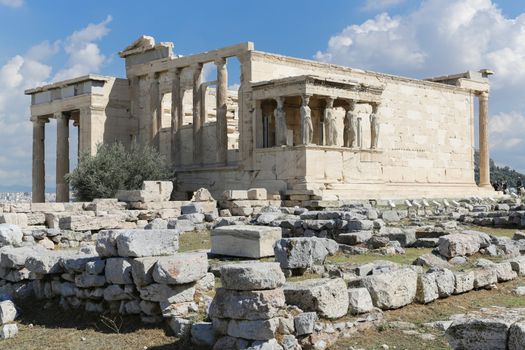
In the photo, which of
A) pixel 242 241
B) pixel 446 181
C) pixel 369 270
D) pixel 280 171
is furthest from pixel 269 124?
pixel 369 270

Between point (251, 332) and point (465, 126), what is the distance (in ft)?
93.5

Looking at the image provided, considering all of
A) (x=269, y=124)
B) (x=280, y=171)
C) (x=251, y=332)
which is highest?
(x=269, y=124)

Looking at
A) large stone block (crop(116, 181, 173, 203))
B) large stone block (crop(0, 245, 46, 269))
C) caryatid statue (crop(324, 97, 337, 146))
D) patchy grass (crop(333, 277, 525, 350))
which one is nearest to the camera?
patchy grass (crop(333, 277, 525, 350))

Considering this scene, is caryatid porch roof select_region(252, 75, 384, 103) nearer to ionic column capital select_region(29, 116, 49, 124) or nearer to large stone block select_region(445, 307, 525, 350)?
ionic column capital select_region(29, 116, 49, 124)

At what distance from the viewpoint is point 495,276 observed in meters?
9.31

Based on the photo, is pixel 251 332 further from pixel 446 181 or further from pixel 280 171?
pixel 446 181

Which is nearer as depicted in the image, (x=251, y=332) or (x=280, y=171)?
(x=251, y=332)

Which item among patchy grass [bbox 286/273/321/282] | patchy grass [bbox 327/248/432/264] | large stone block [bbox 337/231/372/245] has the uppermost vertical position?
large stone block [bbox 337/231/372/245]

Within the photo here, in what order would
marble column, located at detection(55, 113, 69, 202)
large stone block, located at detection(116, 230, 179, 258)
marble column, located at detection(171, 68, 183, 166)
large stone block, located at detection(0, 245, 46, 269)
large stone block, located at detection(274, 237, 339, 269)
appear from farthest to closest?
marble column, located at detection(55, 113, 69, 202)
marble column, located at detection(171, 68, 183, 166)
large stone block, located at detection(0, 245, 46, 269)
large stone block, located at detection(274, 237, 339, 269)
large stone block, located at detection(116, 230, 179, 258)

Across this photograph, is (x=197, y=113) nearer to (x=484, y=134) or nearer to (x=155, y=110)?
(x=155, y=110)

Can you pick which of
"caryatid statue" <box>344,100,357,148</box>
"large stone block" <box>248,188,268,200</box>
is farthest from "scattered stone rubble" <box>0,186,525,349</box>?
"caryatid statue" <box>344,100,357,148</box>

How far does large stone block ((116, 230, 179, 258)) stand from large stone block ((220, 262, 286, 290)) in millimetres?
1738

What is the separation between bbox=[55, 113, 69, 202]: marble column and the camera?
95.4 feet

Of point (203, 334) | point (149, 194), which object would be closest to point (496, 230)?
point (149, 194)
